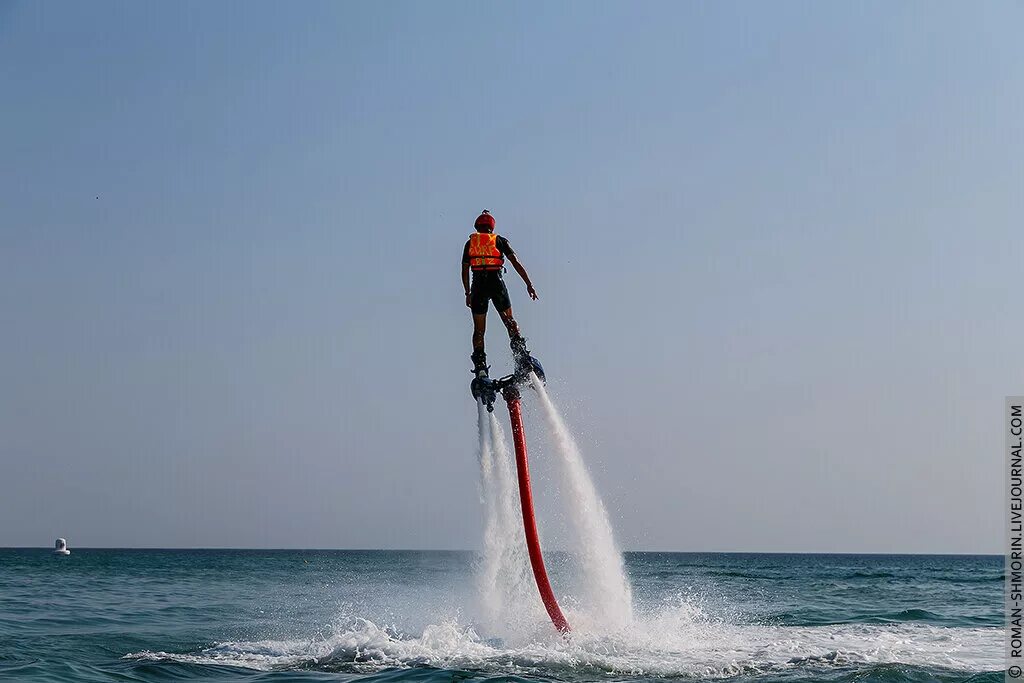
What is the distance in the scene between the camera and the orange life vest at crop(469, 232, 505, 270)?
1745cm

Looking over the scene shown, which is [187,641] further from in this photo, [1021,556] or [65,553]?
[65,553]

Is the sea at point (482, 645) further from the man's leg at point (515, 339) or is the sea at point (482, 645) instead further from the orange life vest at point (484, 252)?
the orange life vest at point (484, 252)

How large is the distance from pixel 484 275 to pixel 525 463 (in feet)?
11.1

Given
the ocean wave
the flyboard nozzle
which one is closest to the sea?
the ocean wave

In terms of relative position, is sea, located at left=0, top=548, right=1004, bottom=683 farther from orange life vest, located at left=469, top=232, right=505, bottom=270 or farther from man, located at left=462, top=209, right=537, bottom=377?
orange life vest, located at left=469, top=232, right=505, bottom=270

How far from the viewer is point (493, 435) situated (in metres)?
18.7

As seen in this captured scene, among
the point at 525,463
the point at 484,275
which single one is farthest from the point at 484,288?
the point at 525,463

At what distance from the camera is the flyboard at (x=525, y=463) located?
59.0ft

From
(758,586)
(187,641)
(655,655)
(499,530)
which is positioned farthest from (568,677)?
(758,586)

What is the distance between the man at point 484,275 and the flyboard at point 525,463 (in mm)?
501

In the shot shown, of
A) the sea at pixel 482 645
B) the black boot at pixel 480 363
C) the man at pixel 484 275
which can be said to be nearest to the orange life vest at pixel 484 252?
the man at pixel 484 275

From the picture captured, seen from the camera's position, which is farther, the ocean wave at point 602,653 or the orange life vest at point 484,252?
the orange life vest at point 484,252

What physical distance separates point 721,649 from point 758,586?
3523cm

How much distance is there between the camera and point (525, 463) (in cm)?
1836
